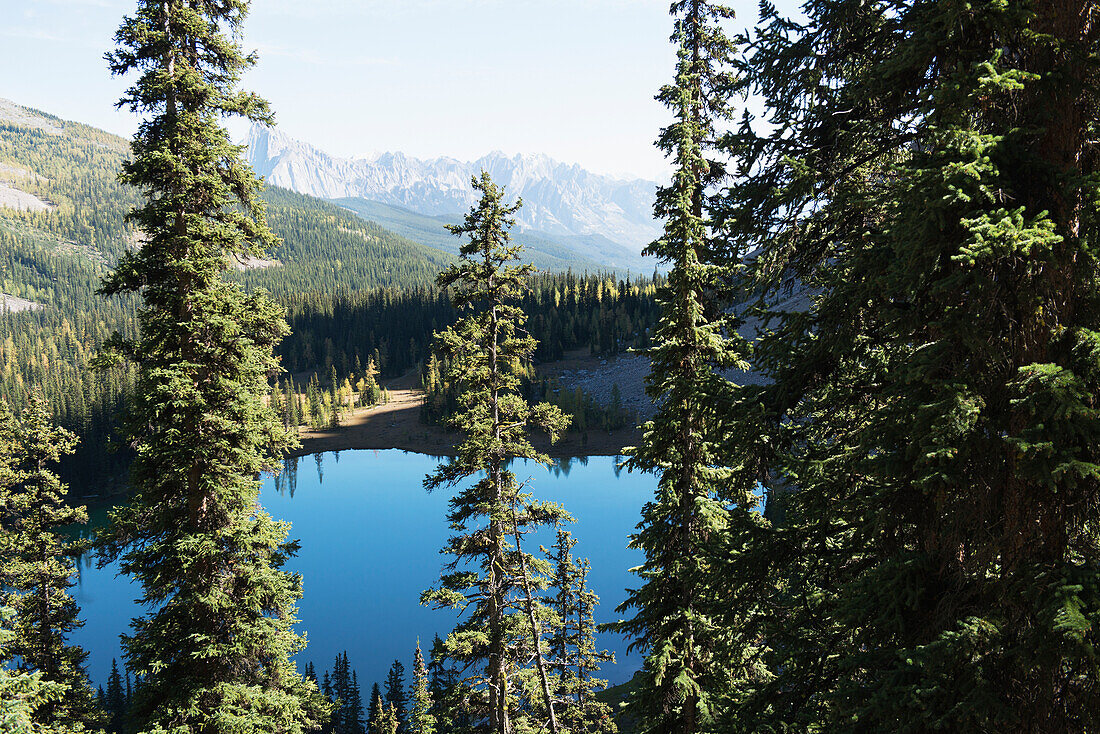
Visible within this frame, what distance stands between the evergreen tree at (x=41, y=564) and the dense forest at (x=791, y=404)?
1.73 metres

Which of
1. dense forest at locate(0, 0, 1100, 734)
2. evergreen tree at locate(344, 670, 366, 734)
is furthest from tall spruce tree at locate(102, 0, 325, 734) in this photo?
evergreen tree at locate(344, 670, 366, 734)

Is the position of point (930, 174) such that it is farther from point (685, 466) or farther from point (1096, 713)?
point (685, 466)

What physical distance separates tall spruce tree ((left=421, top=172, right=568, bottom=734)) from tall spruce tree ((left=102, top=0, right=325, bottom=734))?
446cm

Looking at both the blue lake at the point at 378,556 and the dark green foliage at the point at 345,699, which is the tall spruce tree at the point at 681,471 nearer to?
the blue lake at the point at 378,556

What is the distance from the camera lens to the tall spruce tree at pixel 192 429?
10211mm

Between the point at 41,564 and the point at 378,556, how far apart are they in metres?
45.6

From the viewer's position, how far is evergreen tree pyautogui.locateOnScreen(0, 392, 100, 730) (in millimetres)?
16625

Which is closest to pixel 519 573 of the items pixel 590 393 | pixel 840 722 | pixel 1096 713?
pixel 840 722

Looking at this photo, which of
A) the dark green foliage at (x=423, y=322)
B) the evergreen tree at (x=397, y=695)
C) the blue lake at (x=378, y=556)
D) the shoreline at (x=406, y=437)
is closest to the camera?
the evergreen tree at (x=397, y=695)

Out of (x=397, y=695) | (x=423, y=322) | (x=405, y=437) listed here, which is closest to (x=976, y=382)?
(x=397, y=695)

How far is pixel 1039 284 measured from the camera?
388cm

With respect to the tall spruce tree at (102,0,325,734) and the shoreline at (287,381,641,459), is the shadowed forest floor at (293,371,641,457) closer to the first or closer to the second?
the shoreline at (287,381,641,459)

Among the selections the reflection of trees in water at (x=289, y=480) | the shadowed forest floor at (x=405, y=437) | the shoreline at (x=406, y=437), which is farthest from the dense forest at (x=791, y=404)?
the shoreline at (x=406, y=437)

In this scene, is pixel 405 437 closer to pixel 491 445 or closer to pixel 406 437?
pixel 406 437
